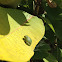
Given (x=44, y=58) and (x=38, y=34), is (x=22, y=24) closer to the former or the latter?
(x=38, y=34)

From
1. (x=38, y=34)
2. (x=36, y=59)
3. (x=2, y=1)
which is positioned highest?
(x=2, y=1)

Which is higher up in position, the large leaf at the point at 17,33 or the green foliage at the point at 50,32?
the large leaf at the point at 17,33

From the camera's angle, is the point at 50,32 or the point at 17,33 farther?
Result: the point at 50,32

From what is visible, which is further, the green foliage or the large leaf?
the green foliage

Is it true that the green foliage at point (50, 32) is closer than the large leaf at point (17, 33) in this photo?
No

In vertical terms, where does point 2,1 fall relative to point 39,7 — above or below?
above

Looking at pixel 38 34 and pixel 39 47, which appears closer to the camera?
pixel 38 34

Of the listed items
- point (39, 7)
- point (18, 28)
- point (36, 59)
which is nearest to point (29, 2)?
point (39, 7)

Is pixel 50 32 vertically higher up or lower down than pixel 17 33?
lower down
